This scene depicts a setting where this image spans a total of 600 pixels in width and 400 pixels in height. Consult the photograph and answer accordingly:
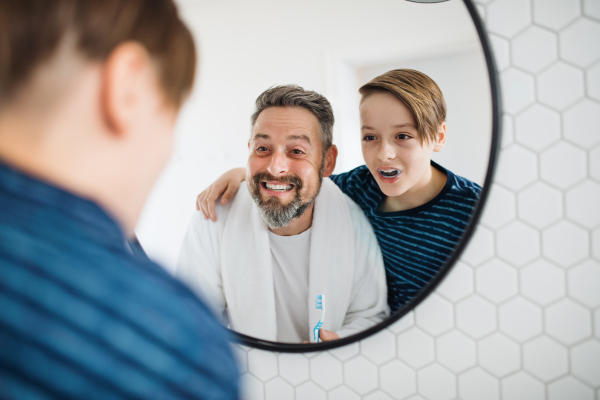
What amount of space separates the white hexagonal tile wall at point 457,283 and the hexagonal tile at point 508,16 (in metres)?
0.34

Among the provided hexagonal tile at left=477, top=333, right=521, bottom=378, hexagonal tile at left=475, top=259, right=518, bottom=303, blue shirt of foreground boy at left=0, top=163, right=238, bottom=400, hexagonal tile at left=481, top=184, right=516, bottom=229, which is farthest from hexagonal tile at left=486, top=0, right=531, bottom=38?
blue shirt of foreground boy at left=0, top=163, right=238, bottom=400

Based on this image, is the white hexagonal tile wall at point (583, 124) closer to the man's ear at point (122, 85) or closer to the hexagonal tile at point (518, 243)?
the hexagonal tile at point (518, 243)

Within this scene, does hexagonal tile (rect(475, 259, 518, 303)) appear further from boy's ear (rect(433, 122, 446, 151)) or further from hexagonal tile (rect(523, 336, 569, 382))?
boy's ear (rect(433, 122, 446, 151))

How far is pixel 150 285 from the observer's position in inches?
9.8

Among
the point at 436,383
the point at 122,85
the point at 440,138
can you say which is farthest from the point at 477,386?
the point at 122,85

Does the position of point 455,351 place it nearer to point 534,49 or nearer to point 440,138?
point 440,138

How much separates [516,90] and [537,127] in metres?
0.06

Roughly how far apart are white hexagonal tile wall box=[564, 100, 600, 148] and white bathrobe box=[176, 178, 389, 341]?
31 cm

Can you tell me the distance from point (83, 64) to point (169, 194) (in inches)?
17.0

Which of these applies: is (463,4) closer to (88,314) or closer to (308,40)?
(308,40)

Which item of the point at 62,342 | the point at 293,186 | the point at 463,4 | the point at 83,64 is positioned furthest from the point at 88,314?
the point at 463,4

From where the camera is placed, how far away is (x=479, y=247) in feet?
1.78

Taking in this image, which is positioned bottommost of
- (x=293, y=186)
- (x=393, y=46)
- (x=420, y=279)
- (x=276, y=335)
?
(x=276, y=335)

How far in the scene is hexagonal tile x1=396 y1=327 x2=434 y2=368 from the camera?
58 centimetres
